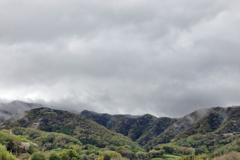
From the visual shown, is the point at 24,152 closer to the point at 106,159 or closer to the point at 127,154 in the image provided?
the point at 106,159

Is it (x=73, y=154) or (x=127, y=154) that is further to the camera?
(x=127, y=154)

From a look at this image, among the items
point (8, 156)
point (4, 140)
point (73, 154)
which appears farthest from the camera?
point (73, 154)

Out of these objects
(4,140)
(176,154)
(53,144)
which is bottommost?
(176,154)

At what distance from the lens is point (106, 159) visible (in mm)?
120375

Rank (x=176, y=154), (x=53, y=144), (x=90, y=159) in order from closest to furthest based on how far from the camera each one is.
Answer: (x=90, y=159), (x=176, y=154), (x=53, y=144)

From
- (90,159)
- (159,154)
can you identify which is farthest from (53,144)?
(159,154)

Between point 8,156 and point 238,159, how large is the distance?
68650 millimetres

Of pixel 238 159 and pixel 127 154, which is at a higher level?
pixel 238 159

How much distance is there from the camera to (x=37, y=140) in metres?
199

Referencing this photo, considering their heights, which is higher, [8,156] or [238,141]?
[8,156]

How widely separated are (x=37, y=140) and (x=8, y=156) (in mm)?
193914

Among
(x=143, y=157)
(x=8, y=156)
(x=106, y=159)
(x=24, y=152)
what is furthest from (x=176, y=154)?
(x=8, y=156)

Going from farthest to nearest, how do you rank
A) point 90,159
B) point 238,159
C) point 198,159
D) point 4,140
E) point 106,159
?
point 90,159 → point 106,159 → point 198,159 → point 4,140 → point 238,159

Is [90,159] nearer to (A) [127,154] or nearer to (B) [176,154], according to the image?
(A) [127,154]
